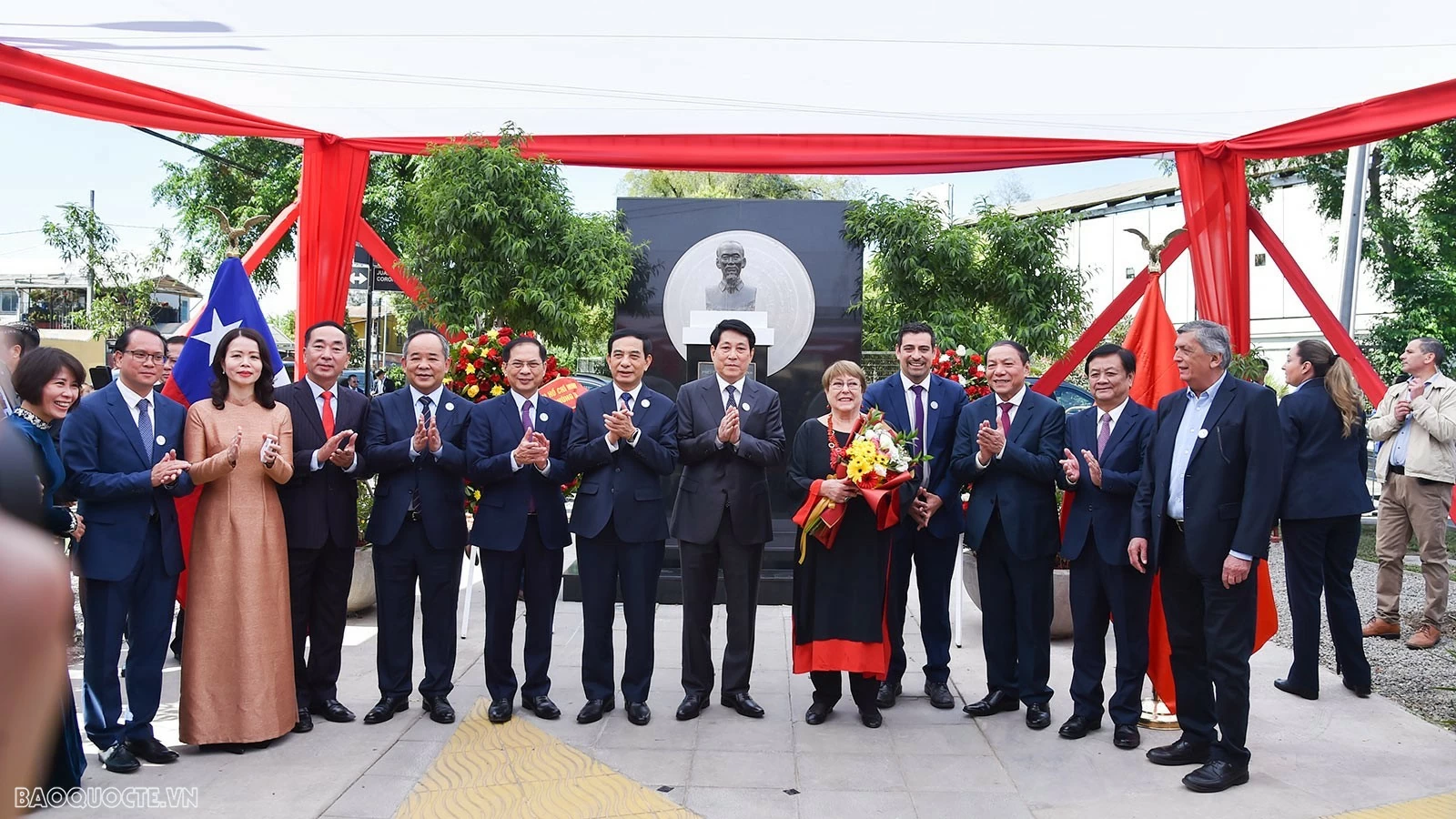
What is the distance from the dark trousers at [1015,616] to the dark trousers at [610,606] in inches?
60.8

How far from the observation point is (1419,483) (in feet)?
19.4

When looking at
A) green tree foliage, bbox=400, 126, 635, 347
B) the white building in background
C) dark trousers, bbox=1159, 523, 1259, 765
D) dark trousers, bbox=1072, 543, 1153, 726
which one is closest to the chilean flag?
green tree foliage, bbox=400, 126, 635, 347

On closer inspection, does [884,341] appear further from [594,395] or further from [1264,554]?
[1264,554]

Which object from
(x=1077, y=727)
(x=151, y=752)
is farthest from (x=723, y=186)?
(x=151, y=752)

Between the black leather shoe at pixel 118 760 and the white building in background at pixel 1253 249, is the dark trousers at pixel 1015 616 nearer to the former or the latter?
the black leather shoe at pixel 118 760

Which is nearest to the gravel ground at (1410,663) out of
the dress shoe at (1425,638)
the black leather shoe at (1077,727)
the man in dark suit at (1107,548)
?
the dress shoe at (1425,638)

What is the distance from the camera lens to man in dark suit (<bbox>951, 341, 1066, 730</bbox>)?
445cm

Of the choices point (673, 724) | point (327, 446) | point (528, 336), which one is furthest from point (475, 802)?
point (528, 336)

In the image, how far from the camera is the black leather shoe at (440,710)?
4375mm

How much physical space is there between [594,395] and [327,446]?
115 cm

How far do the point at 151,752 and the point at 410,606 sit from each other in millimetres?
1098

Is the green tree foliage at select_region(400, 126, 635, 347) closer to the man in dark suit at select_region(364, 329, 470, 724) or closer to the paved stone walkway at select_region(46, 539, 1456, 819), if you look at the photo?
the man in dark suit at select_region(364, 329, 470, 724)

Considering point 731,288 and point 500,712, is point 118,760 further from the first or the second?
point 731,288

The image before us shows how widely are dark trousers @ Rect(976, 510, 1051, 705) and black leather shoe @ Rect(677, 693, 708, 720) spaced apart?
135 centimetres
